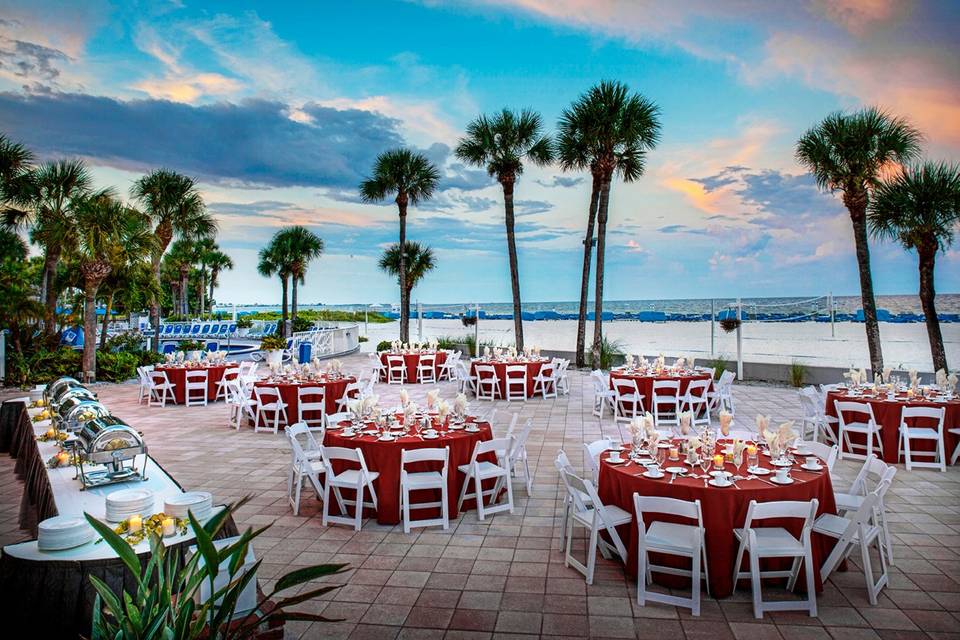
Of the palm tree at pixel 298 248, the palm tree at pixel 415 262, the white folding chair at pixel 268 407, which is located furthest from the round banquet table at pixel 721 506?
the palm tree at pixel 298 248

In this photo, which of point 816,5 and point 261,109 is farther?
point 261,109

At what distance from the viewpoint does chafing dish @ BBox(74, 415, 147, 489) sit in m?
3.72

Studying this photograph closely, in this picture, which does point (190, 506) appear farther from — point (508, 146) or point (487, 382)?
point (508, 146)

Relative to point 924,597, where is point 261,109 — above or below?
above

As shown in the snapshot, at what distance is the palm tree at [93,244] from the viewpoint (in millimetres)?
13672

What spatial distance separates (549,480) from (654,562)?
263 cm

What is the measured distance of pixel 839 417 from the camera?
779cm

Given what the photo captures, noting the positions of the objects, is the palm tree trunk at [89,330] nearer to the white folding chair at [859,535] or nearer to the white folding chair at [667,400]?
the white folding chair at [667,400]

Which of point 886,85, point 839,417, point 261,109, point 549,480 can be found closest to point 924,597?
point 549,480

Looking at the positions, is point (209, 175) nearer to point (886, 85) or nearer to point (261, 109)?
point (261, 109)

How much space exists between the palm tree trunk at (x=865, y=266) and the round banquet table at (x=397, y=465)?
37.2 ft

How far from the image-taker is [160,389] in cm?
1250

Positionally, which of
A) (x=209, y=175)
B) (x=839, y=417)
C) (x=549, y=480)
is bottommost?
(x=549, y=480)

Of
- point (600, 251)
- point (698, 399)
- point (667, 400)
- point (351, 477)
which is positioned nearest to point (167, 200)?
point (600, 251)
